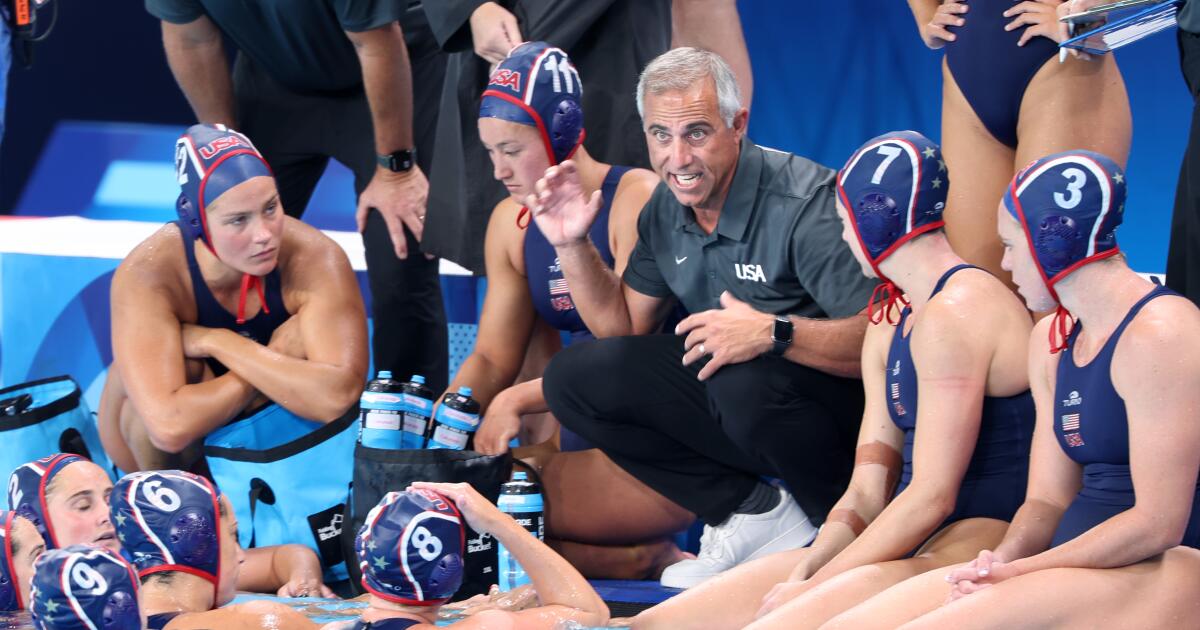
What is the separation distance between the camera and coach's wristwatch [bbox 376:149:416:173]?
241 inches

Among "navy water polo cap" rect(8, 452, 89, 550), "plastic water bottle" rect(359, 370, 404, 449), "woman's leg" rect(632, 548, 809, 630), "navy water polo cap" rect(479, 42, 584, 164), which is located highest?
"navy water polo cap" rect(479, 42, 584, 164)

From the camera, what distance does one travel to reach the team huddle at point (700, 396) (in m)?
3.35

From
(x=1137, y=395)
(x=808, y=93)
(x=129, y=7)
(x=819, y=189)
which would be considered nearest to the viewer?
(x=1137, y=395)

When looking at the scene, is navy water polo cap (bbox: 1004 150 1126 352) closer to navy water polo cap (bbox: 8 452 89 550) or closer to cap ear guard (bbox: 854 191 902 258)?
cap ear guard (bbox: 854 191 902 258)

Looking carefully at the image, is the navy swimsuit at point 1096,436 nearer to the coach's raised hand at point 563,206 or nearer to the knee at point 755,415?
the knee at point 755,415

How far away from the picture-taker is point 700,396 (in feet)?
15.7

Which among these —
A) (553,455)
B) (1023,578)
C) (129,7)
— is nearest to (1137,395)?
(1023,578)

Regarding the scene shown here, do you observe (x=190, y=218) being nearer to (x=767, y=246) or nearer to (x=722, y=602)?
(x=767, y=246)

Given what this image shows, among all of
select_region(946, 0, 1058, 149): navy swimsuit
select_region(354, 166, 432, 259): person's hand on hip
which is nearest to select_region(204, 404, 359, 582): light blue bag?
select_region(354, 166, 432, 259): person's hand on hip

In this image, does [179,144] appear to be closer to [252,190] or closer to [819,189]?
[252,190]

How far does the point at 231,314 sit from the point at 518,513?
1474 mm

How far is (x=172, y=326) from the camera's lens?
5.39 meters

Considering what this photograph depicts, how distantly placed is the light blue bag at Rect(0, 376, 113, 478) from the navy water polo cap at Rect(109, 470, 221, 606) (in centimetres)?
178

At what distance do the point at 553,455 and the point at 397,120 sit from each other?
163 cm
